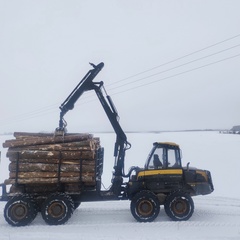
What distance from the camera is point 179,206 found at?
9555 millimetres

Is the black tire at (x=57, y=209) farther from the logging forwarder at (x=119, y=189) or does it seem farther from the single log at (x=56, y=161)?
the single log at (x=56, y=161)

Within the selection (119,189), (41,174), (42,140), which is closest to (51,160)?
(41,174)

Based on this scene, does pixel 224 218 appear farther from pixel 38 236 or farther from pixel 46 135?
pixel 46 135

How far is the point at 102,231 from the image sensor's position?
27.9 feet

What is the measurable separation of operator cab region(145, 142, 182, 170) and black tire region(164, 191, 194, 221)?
40.3 inches

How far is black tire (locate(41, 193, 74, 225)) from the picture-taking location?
9.17 m

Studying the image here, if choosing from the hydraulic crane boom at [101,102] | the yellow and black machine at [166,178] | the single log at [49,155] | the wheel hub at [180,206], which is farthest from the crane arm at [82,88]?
the wheel hub at [180,206]

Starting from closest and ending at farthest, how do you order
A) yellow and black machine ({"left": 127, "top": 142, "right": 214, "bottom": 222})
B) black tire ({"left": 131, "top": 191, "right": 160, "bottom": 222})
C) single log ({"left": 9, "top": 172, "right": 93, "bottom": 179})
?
1. single log ({"left": 9, "top": 172, "right": 93, "bottom": 179})
2. black tire ({"left": 131, "top": 191, "right": 160, "bottom": 222})
3. yellow and black machine ({"left": 127, "top": 142, "right": 214, "bottom": 222})

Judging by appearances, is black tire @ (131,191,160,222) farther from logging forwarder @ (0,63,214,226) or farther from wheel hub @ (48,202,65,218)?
wheel hub @ (48,202,65,218)

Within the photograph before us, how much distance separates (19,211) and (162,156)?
4.94 meters

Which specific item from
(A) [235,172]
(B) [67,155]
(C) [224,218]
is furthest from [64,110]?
(A) [235,172]

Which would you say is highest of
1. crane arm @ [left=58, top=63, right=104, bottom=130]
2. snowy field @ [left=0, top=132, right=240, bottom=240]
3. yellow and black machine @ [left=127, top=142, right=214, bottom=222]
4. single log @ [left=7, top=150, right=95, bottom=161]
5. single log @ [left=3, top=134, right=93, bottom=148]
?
crane arm @ [left=58, top=63, right=104, bottom=130]

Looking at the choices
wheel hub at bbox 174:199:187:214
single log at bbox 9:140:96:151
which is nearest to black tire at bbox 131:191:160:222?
wheel hub at bbox 174:199:187:214

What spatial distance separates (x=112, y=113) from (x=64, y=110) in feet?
5.74
